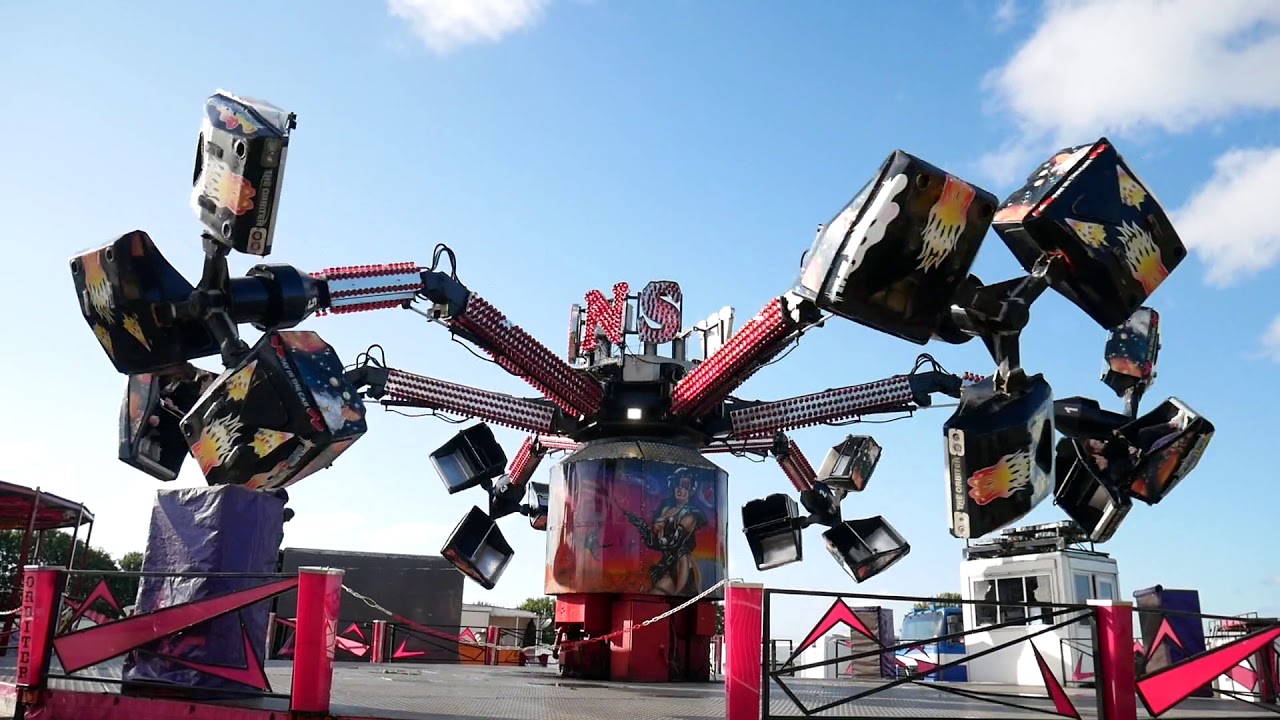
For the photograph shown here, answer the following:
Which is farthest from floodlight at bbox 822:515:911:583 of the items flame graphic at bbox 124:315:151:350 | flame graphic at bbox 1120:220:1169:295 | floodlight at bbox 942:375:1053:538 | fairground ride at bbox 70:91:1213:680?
flame graphic at bbox 124:315:151:350

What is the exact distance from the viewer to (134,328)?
9.41 meters

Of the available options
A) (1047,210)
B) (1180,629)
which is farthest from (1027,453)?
(1180,629)

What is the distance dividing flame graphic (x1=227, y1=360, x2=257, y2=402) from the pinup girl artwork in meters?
6.11

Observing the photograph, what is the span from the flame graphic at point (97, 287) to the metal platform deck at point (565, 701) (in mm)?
3379

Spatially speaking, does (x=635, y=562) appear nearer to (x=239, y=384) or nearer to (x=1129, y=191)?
(x=239, y=384)

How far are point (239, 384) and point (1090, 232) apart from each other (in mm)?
7589

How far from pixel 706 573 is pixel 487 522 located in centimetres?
524

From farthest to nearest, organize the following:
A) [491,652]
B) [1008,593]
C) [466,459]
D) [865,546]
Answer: [491,652], [1008,593], [865,546], [466,459]

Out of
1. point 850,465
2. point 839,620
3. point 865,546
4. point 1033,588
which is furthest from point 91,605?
point 1033,588

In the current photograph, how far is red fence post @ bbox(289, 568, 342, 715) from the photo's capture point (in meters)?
6.66

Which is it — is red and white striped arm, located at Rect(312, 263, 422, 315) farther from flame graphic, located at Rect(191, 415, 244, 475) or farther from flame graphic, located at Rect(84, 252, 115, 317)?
flame graphic, located at Rect(191, 415, 244, 475)

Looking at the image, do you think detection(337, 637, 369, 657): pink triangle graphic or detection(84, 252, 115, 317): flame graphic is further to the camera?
detection(337, 637, 369, 657): pink triangle graphic

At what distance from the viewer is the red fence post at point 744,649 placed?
6465 mm

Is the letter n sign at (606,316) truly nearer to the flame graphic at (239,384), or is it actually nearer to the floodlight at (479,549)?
the floodlight at (479,549)
